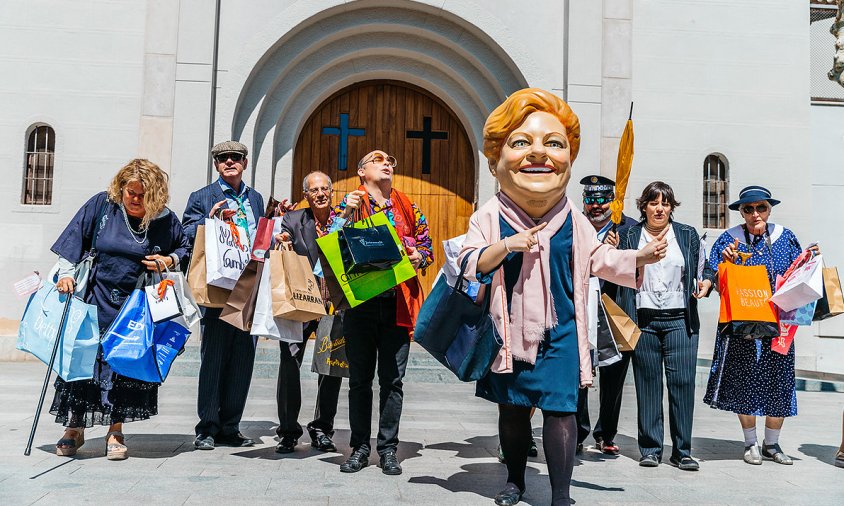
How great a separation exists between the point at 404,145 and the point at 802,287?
25.3 ft

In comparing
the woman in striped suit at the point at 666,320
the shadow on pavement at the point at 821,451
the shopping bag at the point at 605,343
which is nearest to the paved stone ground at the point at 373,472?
the shadow on pavement at the point at 821,451

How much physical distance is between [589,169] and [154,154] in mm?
6009

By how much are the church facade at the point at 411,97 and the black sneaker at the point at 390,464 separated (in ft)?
22.3

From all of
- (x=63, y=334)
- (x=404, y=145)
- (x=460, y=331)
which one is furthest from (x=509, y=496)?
(x=404, y=145)

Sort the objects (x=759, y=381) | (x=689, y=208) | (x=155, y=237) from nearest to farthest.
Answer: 1. (x=155, y=237)
2. (x=759, y=381)
3. (x=689, y=208)

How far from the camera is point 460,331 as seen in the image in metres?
4.05

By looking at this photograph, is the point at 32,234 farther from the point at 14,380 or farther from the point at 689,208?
the point at 689,208

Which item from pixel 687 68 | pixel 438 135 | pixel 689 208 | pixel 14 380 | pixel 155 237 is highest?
pixel 687 68

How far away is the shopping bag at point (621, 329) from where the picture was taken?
5078mm

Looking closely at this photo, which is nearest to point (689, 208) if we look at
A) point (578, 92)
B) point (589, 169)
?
point (589, 169)

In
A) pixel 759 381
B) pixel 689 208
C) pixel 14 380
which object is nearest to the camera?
pixel 759 381

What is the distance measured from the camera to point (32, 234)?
10711mm

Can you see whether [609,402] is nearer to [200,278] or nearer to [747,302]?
[747,302]

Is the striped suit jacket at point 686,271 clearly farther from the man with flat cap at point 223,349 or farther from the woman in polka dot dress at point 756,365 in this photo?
the man with flat cap at point 223,349
